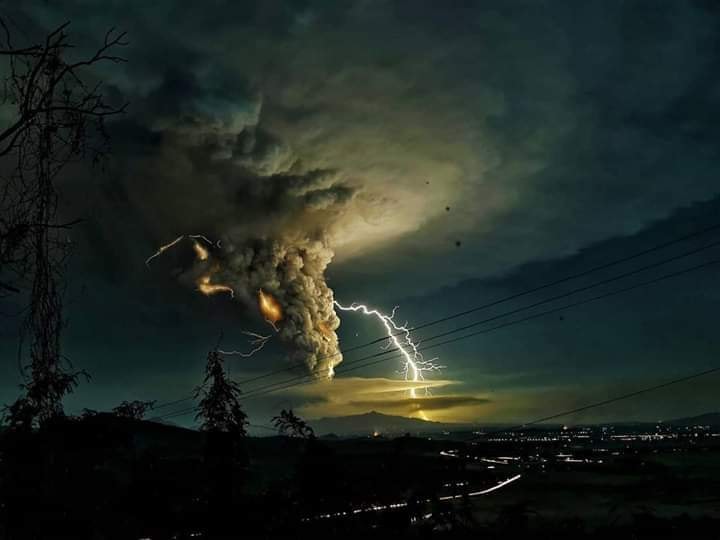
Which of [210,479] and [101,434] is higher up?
[101,434]

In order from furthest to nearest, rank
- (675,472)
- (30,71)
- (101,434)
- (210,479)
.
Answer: (675,472) < (101,434) < (210,479) < (30,71)

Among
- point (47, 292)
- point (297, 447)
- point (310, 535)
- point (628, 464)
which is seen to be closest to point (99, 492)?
point (297, 447)

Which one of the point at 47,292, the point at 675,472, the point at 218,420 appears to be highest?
the point at 47,292

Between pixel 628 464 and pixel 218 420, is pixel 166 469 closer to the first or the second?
pixel 218 420

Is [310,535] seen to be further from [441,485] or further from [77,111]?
[77,111]

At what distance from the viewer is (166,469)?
1862 cm

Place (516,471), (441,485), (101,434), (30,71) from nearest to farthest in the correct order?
(30,71) < (441,485) < (101,434) < (516,471)

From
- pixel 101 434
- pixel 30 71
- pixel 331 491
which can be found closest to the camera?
pixel 30 71

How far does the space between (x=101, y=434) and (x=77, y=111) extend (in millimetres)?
21231

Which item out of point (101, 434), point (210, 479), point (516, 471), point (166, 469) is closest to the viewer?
point (210, 479)

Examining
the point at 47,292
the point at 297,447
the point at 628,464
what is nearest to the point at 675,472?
the point at 628,464

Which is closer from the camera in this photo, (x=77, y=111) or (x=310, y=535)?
(x=77, y=111)

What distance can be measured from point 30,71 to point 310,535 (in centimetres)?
1214

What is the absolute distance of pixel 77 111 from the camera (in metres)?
3.99
